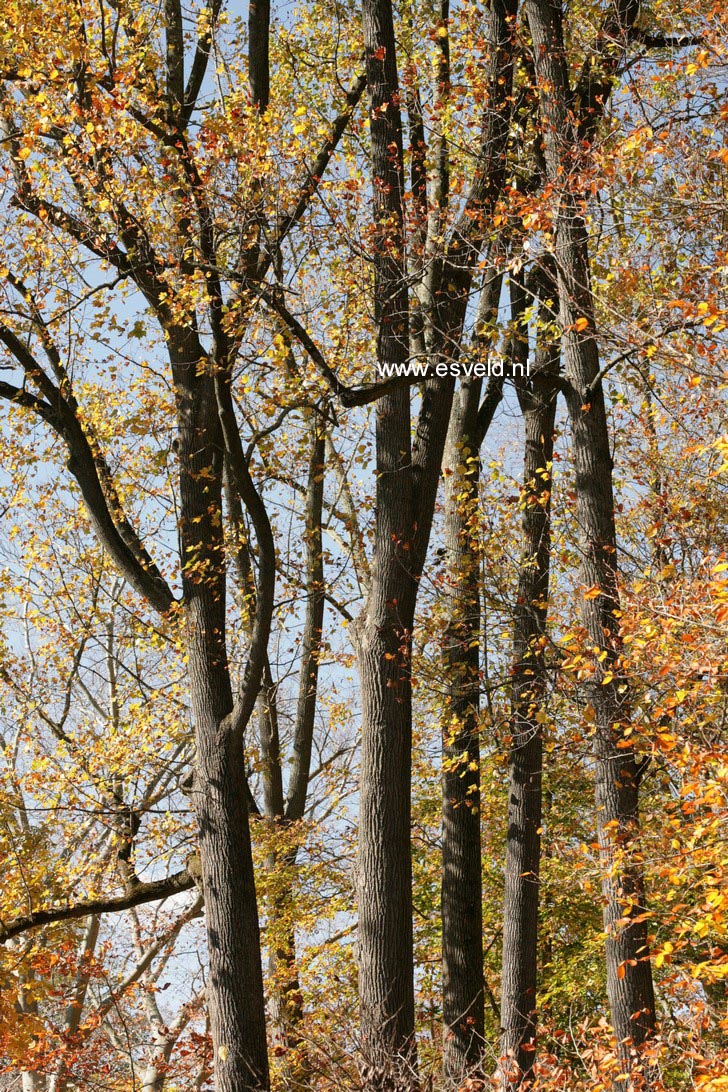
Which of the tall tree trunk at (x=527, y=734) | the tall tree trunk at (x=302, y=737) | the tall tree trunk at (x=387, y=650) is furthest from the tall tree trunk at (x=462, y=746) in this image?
the tall tree trunk at (x=302, y=737)

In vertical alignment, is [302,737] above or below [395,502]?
below

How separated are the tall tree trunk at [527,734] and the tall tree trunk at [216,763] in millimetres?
2532

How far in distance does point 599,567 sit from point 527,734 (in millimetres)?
2313

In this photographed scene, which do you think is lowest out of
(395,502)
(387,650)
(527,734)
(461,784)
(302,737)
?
(461,784)

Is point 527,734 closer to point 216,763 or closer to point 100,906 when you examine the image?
point 216,763

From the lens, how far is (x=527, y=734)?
9.17 meters

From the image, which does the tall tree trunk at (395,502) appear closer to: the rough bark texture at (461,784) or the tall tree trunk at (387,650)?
the tall tree trunk at (387,650)

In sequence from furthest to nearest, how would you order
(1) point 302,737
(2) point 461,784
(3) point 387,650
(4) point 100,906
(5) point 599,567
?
1. (1) point 302,737
2. (2) point 461,784
3. (4) point 100,906
4. (3) point 387,650
5. (5) point 599,567

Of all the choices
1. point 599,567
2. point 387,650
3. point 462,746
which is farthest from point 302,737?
point 599,567

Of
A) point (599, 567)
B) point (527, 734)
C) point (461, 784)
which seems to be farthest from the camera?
point (461, 784)

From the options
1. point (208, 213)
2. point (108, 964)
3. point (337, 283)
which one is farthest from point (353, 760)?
point (208, 213)

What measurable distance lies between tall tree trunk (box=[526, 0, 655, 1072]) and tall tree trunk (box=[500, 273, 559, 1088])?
599 mm

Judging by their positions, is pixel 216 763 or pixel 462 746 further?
pixel 462 746

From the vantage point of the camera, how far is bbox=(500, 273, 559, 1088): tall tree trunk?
8.88 m
